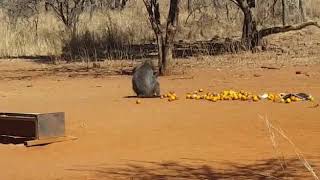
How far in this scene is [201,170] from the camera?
6715 mm

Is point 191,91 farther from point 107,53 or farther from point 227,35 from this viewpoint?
point 227,35

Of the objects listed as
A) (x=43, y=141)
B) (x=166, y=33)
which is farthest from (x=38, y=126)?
(x=166, y=33)

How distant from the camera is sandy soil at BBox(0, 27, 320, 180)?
22.6 ft

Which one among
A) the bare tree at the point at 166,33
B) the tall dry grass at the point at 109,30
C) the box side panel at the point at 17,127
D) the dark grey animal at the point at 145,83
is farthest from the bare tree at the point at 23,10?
the box side panel at the point at 17,127

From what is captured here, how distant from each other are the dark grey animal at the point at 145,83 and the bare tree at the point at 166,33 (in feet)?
14.4

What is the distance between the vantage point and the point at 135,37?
Answer: 95.2 feet

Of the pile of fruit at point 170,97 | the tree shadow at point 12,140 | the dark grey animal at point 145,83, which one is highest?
the dark grey animal at point 145,83

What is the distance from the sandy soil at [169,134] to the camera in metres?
6.88

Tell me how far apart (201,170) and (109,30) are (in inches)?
847

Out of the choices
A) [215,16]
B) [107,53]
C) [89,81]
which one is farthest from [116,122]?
[215,16]

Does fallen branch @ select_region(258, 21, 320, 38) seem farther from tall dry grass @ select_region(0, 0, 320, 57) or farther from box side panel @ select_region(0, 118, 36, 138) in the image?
box side panel @ select_region(0, 118, 36, 138)

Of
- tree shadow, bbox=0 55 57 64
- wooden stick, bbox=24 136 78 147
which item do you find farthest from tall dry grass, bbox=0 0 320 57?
wooden stick, bbox=24 136 78 147

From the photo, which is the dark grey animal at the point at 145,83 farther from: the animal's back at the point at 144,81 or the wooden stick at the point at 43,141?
the wooden stick at the point at 43,141

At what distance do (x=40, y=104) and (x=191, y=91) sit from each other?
309 centimetres
